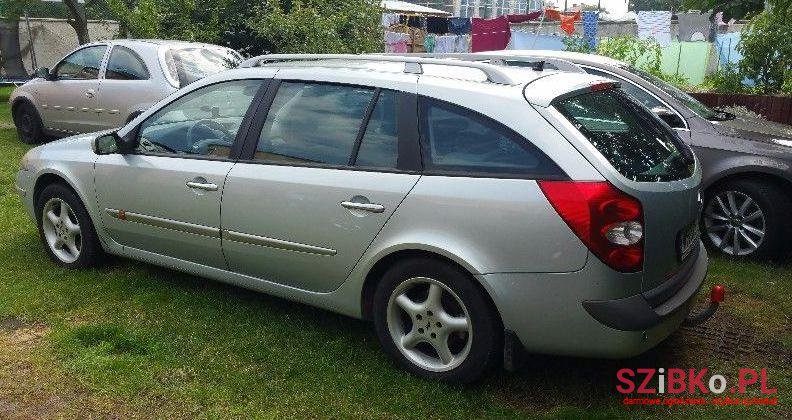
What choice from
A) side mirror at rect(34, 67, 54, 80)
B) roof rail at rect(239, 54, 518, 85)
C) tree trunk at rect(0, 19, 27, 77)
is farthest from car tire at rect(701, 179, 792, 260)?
tree trunk at rect(0, 19, 27, 77)

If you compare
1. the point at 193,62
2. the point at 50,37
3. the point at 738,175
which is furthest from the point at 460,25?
the point at 738,175

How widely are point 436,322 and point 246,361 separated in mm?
1068

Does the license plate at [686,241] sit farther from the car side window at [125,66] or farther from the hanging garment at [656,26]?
Result: the hanging garment at [656,26]

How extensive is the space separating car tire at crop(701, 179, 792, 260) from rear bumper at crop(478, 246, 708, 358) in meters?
2.81

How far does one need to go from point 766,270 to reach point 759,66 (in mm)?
6116

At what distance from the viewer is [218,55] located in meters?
8.98

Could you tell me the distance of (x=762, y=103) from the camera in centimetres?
922

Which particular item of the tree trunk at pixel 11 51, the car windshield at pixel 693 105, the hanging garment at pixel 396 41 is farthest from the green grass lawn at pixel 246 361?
the tree trunk at pixel 11 51

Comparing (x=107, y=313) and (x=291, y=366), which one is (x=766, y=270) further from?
(x=107, y=313)

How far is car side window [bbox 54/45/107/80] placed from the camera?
911cm

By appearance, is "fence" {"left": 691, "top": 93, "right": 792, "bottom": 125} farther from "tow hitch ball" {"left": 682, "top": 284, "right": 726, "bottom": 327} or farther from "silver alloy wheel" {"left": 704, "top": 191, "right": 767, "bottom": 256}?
"tow hitch ball" {"left": 682, "top": 284, "right": 726, "bottom": 327}

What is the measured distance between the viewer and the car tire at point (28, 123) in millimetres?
10109

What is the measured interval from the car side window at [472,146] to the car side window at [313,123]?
A: 0.42 metres

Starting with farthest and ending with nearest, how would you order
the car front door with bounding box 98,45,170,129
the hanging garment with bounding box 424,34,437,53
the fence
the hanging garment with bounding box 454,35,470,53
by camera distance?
the hanging garment with bounding box 454,35,470,53, the hanging garment with bounding box 424,34,437,53, the fence, the car front door with bounding box 98,45,170,129
